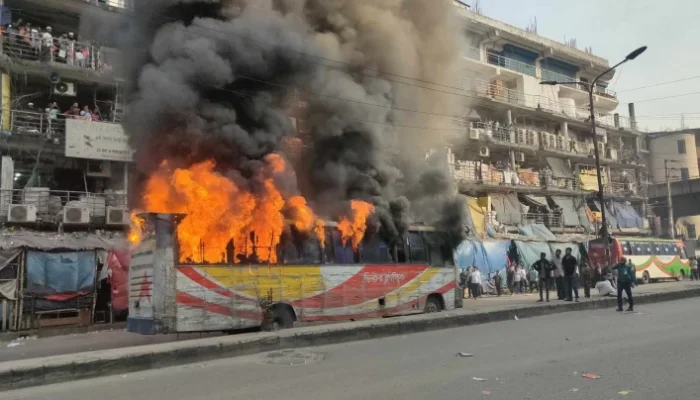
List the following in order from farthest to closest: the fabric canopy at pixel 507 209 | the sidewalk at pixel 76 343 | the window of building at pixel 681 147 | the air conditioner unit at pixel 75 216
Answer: the window of building at pixel 681 147
the fabric canopy at pixel 507 209
the air conditioner unit at pixel 75 216
the sidewalk at pixel 76 343

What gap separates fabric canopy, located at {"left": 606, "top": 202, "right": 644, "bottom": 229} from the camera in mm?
38750

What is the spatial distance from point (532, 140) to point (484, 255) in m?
12.7

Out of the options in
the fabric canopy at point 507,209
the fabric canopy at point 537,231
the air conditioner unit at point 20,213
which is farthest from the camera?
the fabric canopy at point 507,209

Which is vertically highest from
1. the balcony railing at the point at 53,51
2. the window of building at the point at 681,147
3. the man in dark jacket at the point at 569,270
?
the window of building at the point at 681,147

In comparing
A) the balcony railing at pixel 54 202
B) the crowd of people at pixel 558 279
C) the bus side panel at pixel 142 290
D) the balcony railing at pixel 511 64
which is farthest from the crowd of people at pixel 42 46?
the balcony railing at pixel 511 64

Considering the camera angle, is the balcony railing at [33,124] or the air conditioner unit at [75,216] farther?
the balcony railing at [33,124]

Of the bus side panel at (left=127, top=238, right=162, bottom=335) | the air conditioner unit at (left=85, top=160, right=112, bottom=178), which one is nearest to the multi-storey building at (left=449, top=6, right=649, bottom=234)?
the air conditioner unit at (left=85, top=160, right=112, bottom=178)

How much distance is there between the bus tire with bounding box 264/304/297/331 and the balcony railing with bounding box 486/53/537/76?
26.2m

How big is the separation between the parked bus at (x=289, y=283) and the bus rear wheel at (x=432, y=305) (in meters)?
0.03

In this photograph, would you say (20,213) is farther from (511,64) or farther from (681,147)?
(681,147)

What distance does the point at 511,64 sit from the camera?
3472 cm

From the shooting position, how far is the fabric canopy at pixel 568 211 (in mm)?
34312

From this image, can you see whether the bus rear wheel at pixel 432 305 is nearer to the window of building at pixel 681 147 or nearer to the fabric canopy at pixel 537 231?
the fabric canopy at pixel 537 231

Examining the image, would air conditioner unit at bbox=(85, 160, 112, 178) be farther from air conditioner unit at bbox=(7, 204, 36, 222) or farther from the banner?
air conditioner unit at bbox=(7, 204, 36, 222)
